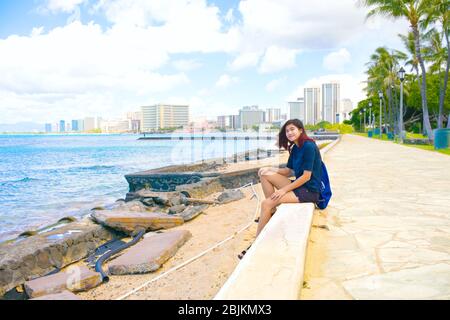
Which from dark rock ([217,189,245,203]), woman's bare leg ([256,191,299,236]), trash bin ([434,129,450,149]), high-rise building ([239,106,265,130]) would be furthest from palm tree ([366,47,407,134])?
woman's bare leg ([256,191,299,236])

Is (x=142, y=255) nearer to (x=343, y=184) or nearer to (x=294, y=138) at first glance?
(x=294, y=138)

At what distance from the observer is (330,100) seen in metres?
105

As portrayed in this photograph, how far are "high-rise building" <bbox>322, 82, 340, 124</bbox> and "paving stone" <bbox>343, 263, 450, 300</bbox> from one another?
324ft

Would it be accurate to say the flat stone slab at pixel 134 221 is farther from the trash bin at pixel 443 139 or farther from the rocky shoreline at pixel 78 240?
the trash bin at pixel 443 139

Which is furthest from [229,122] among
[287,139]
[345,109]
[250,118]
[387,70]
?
[287,139]

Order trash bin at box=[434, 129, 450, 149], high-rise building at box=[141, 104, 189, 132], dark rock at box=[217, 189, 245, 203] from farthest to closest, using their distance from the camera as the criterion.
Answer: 1. high-rise building at box=[141, 104, 189, 132]
2. trash bin at box=[434, 129, 450, 149]
3. dark rock at box=[217, 189, 245, 203]

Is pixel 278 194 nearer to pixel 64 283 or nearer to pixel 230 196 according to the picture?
pixel 64 283

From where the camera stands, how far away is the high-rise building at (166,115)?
118688 mm

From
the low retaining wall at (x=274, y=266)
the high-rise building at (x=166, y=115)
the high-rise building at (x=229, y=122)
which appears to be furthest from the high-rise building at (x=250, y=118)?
the low retaining wall at (x=274, y=266)

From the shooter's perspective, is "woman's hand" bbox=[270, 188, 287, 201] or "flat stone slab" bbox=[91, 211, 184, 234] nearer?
"woman's hand" bbox=[270, 188, 287, 201]

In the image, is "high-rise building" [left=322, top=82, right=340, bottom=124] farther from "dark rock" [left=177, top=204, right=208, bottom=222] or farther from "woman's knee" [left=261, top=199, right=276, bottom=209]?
"woman's knee" [left=261, top=199, right=276, bottom=209]

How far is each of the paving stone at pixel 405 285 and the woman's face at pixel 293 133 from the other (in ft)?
6.82

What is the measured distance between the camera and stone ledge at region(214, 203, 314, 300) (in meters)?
2.52

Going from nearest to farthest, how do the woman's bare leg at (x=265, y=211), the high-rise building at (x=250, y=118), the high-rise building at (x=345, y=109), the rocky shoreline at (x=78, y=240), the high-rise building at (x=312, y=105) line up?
the woman's bare leg at (x=265, y=211) < the rocky shoreline at (x=78, y=240) < the high-rise building at (x=250, y=118) < the high-rise building at (x=312, y=105) < the high-rise building at (x=345, y=109)
